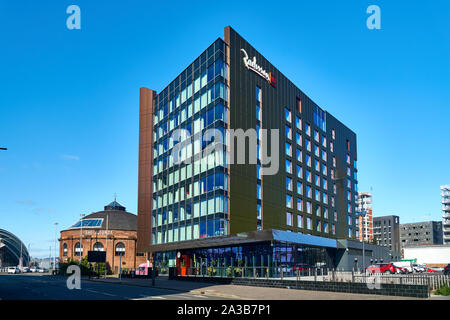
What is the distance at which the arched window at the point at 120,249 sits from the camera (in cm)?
9919

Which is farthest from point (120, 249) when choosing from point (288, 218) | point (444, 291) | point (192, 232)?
point (444, 291)

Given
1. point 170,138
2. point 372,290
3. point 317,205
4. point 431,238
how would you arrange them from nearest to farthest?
point 372,290 → point 170,138 → point 317,205 → point 431,238

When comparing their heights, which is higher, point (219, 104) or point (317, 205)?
point (219, 104)

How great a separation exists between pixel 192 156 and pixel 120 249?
4734cm

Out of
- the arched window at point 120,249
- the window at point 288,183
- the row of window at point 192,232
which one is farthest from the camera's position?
the arched window at point 120,249

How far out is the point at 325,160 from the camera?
282 ft

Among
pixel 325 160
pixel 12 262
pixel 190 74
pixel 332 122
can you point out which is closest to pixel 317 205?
pixel 325 160

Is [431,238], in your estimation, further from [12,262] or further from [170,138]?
[12,262]

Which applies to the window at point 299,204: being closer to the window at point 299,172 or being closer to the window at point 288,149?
the window at point 299,172

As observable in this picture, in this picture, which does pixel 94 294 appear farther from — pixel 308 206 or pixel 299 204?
pixel 308 206

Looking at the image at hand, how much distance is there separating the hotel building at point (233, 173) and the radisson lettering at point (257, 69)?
189 millimetres

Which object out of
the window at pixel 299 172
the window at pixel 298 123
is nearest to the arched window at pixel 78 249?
the window at pixel 299 172

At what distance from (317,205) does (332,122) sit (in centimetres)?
2024

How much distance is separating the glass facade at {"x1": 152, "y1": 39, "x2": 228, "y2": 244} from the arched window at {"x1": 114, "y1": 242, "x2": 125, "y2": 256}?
30.0m
